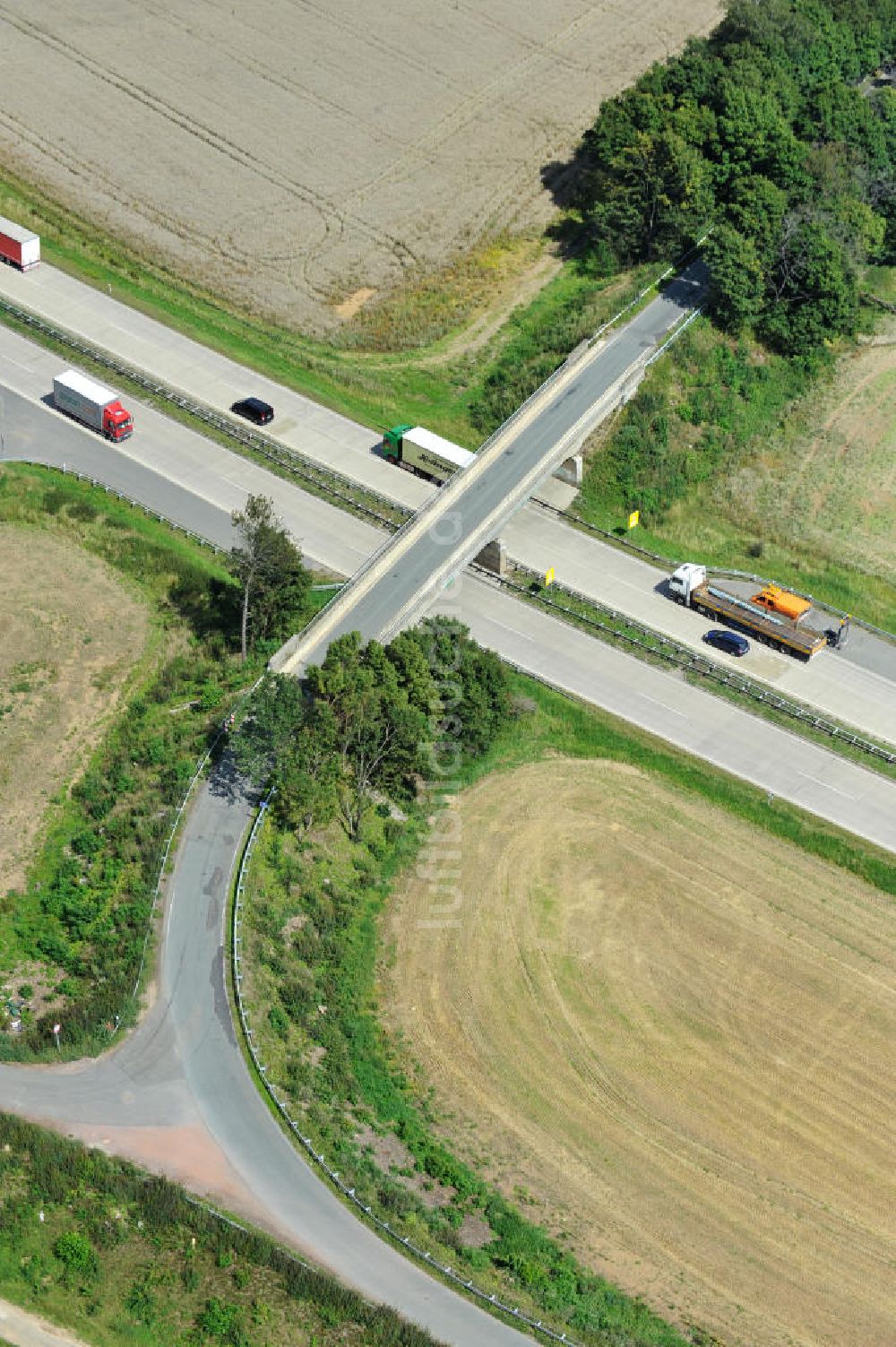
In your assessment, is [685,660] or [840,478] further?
[840,478]

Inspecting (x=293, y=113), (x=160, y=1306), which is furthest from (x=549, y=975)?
(x=293, y=113)

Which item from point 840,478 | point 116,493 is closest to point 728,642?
point 840,478

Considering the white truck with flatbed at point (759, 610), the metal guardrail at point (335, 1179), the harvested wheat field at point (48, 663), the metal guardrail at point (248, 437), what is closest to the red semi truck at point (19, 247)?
the metal guardrail at point (248, 437)

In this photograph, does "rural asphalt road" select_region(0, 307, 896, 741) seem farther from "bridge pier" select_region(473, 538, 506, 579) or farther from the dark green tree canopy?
the dark green tree canopy

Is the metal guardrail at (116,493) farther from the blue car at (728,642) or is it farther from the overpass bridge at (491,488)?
the blue car at (728,642)

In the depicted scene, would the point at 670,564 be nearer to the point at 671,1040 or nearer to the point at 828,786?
the point at 828,786

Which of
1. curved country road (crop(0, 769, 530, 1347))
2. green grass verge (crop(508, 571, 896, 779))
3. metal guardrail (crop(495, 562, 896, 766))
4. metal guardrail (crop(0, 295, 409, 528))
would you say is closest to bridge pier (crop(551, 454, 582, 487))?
metal guardrail (crop(495, 562, 896, 766))
